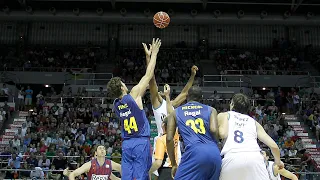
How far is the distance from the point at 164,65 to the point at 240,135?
25946 mm

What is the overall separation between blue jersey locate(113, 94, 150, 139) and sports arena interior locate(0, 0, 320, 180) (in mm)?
12804

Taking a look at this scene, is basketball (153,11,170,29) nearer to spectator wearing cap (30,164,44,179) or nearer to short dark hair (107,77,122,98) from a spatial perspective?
short dark hair (107,77,122,98)

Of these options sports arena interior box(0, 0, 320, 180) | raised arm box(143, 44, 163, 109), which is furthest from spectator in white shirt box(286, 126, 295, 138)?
raised arm box(143, 44, 163, 109)

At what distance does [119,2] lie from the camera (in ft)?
108

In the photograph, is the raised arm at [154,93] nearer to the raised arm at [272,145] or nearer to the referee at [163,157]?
the referee at [163,157]

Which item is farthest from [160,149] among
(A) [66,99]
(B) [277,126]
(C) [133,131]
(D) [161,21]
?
(A) [66,99]

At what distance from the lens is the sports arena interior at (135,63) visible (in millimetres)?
22906

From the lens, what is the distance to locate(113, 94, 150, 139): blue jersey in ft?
23.8

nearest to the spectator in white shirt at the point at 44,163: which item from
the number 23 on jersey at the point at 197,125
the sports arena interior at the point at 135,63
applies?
the sports arena interior at the point at 135,63

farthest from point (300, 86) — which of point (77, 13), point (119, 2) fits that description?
point (77, 13)

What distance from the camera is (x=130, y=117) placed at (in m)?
7.29

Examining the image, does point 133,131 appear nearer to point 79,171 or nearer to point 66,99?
point 79,171

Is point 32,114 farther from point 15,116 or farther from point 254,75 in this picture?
point 254,75

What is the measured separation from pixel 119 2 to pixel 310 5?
43.2ft
